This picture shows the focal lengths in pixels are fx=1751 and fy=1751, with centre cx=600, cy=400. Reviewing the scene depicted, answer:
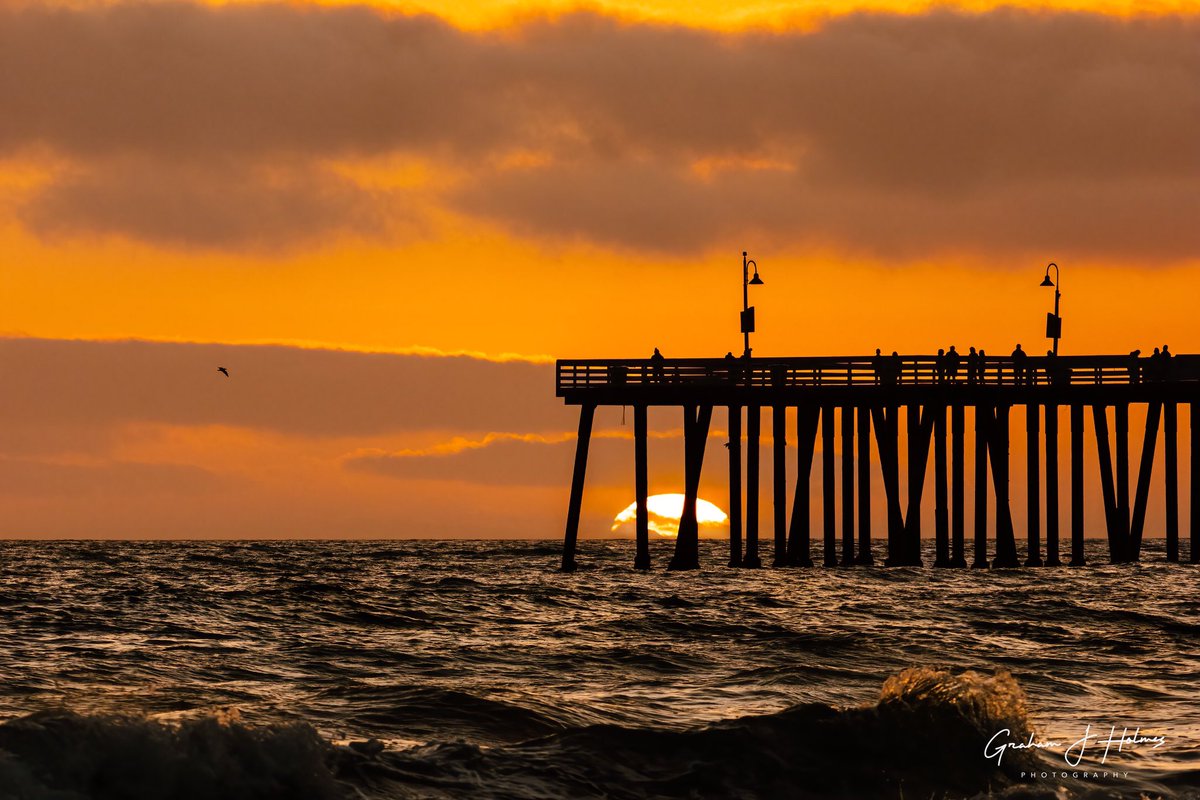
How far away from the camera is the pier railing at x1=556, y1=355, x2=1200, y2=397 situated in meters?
42.4

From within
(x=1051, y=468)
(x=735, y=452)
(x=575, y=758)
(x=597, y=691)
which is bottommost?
(x=575, y=758)

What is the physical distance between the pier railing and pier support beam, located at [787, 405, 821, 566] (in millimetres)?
1036

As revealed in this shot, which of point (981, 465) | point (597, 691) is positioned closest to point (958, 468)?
point (981, 465)

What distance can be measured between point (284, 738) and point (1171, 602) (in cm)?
2425

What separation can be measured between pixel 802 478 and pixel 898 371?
3.57 m

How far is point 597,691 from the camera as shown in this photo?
65.6 feet

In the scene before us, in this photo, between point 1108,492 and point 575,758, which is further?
point 1108,492

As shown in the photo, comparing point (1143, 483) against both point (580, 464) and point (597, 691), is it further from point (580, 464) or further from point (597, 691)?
point (597, 691)

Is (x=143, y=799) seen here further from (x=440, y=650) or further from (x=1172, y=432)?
(x=1172, y=432)

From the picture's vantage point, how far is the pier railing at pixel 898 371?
42.4 m

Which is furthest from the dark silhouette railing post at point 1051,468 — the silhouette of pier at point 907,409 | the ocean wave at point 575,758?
the ocean wave at point 575,758

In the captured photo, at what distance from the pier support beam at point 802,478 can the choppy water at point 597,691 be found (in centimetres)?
459

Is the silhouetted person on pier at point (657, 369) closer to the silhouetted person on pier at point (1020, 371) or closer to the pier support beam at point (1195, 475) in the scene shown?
the silhouetted person on pier at point (1020, 371)

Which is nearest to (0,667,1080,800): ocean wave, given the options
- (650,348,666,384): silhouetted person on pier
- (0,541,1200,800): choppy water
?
(0,541,1200,800): choppy water
